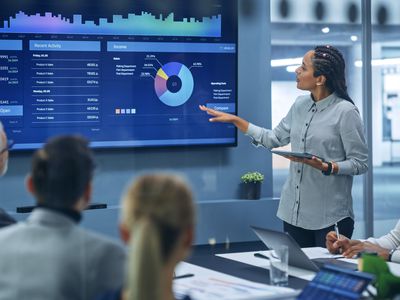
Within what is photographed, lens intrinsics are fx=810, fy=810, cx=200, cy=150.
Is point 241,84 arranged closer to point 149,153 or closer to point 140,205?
point 149,153

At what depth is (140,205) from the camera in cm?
190

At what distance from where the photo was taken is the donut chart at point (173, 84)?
265 inches

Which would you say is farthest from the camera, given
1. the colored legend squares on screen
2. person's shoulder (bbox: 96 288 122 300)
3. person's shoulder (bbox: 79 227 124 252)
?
the colored legend squares on screen

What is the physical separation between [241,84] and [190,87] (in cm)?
58

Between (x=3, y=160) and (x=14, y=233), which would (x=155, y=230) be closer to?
(x=14, y=233)

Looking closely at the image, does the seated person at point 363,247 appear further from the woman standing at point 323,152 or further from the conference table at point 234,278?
the woman standing at point 323,152

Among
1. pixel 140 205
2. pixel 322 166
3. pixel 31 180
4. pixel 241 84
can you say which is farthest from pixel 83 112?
pixel 140 205

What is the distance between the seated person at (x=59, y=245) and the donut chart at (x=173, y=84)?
14.7 feet

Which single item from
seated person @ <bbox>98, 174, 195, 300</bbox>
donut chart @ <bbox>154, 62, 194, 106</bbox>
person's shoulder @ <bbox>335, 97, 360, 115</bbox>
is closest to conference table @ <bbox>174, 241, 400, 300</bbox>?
seated person @ <bbox>98, 174, 195, 300</bbox>

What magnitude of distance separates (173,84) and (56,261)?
185 inches

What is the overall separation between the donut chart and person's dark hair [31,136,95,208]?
4494 mm

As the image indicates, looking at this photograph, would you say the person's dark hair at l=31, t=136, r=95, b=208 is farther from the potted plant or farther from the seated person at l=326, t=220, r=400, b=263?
the potted plant

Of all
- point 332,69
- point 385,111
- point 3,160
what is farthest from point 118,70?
point 3,160

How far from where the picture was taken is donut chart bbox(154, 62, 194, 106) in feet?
22.1
